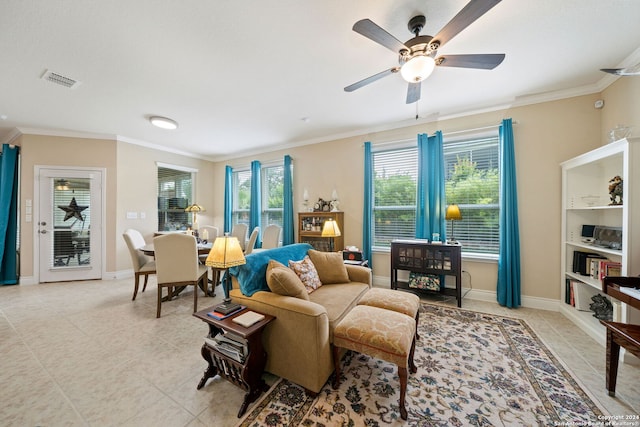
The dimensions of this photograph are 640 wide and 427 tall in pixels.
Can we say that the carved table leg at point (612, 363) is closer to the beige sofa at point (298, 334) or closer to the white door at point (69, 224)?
the beige sofa at point (298, 334)

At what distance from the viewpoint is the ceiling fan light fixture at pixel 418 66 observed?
5.68 feet

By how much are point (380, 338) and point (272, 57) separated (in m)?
2.59

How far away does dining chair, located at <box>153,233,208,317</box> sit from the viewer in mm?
2785

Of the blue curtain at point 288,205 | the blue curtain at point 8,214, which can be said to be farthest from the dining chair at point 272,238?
the blue curtain at point 8,214

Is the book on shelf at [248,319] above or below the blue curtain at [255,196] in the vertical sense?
below

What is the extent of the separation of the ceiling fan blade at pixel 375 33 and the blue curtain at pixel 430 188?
6.82 ft

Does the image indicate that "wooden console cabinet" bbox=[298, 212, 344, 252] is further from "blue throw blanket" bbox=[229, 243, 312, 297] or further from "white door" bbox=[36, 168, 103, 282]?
"white door" bbox=[36, 168, 103, 282]

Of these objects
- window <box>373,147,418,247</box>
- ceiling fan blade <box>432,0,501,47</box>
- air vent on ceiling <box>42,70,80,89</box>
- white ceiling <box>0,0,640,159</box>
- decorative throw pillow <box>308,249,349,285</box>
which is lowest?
decorative throw pillow <box>308,249,349,285</box>

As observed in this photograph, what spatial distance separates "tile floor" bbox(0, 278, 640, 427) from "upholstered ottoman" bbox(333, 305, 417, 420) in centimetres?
84

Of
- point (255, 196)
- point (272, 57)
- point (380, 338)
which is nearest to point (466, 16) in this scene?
point (272, 57)

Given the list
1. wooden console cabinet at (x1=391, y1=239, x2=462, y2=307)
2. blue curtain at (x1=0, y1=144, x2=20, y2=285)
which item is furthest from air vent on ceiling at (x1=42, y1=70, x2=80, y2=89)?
wooden console cabinet at (x1=391, y1=239, x2=462, y2=307)

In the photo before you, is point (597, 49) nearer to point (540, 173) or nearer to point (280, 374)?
point (540, 173)

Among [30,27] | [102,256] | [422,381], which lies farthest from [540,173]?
[102,256]

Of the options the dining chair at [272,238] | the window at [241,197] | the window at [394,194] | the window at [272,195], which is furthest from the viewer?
the window at [241,197]
